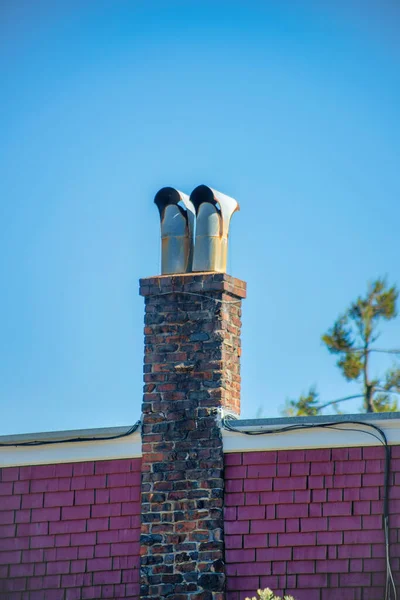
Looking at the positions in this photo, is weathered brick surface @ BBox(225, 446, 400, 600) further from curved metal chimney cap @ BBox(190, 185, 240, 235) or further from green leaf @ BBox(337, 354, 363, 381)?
green leaf @ BBox(337, 354, 363, 381)

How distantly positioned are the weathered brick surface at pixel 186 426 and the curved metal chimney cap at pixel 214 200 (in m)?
0.73

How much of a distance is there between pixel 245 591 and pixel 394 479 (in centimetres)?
162

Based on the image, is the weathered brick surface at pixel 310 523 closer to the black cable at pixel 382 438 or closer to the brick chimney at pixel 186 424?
the black cable at pixel 382 438

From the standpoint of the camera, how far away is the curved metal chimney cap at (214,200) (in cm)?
1248

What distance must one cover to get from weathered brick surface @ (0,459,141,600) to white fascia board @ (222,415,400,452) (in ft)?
3.24

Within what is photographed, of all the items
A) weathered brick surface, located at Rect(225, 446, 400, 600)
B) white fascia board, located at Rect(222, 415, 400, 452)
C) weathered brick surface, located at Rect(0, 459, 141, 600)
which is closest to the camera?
weathered brick surface, located at Rect(225, 446, 400, 600)

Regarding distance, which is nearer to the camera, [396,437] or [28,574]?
[396,437]

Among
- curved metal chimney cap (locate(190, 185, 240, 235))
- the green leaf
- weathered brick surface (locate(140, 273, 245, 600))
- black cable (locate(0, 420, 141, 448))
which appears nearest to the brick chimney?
weathered brick surface (locate(140, 273, 245, 600))

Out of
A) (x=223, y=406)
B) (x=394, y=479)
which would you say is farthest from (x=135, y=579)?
(x=394, y=479)

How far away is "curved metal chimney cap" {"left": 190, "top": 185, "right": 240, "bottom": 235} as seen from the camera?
12.5m

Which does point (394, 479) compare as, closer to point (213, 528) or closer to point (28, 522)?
point (213, 528)

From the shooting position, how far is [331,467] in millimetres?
11328

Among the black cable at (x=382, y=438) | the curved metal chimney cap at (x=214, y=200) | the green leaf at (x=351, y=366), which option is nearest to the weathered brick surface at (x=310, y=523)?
the black cable at (x=382, y=438)

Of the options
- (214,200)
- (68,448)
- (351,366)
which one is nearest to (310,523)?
(68,448)
